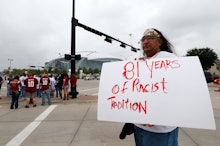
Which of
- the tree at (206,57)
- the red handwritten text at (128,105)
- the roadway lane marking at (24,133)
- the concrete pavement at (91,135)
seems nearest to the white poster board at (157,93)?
the red handwritten text at (128,105)

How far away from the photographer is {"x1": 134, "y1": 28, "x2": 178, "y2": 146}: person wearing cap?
1627mm

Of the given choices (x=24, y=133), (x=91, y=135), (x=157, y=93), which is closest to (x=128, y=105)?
(x=157, y=93)

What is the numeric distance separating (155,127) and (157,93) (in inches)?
10.2

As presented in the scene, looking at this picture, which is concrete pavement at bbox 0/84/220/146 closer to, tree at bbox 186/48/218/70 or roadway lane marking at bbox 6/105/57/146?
roadway lane marking at bbox 6/105/57/146

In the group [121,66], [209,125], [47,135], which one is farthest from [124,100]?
[47,135]

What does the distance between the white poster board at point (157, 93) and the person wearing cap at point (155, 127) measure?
0.08 meters

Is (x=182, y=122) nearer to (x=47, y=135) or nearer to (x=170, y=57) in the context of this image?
(x=170, y=57)

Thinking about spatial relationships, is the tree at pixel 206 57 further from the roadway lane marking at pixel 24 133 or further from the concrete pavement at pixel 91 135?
the roadway lane marking at pixel 24 133

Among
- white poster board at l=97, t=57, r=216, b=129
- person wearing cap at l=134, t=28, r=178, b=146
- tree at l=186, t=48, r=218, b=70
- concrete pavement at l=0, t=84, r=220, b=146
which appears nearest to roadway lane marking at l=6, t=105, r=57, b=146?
concrete pavement at l=0, t=84, r=220, b=146

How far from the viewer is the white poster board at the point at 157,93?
1493mm

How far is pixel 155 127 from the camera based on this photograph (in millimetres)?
1635

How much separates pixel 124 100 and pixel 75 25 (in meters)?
11.9

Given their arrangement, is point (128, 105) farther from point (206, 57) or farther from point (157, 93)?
point (206, 57)

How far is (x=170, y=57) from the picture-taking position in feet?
5.65
